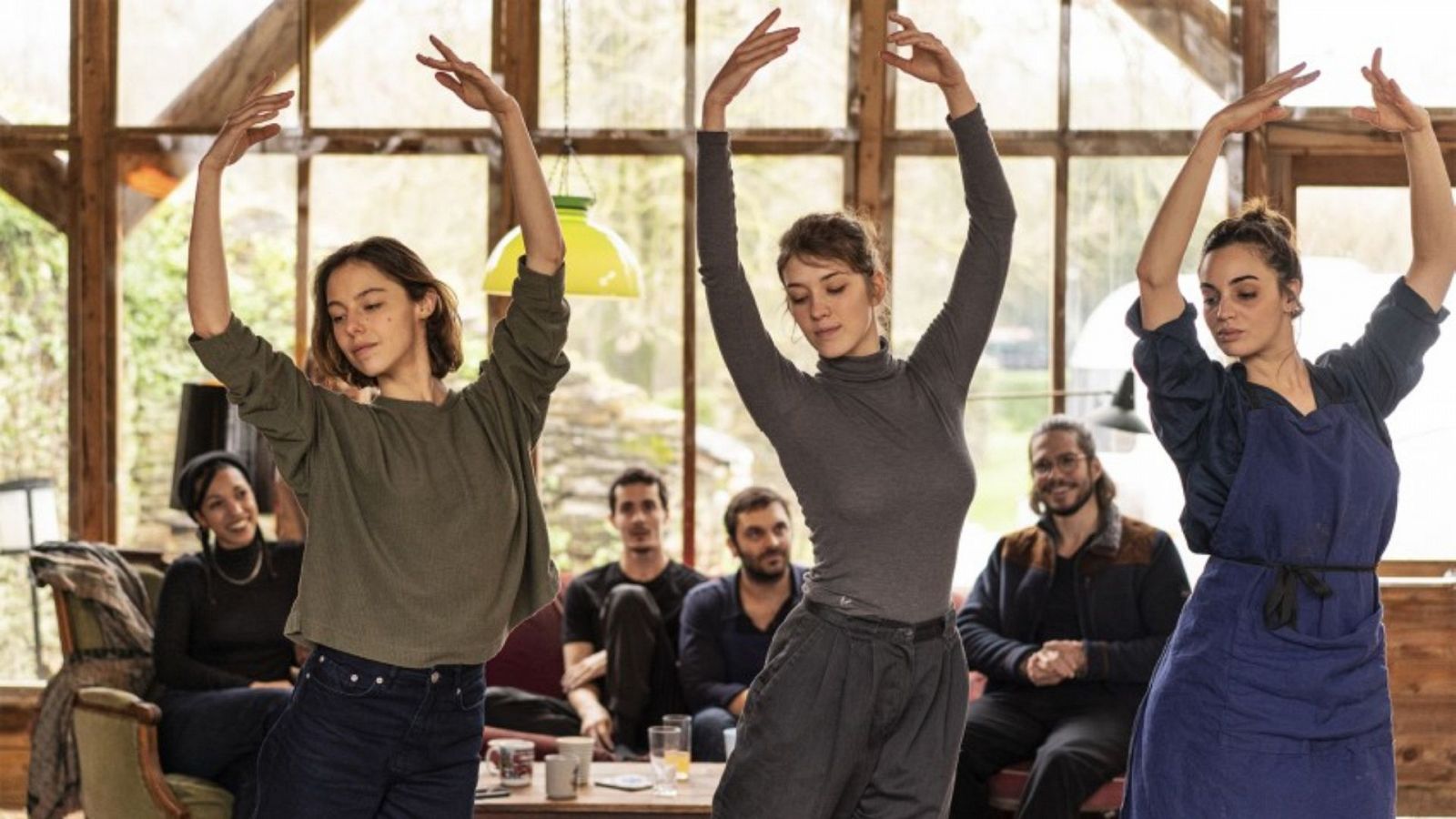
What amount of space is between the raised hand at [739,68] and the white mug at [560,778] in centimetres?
210

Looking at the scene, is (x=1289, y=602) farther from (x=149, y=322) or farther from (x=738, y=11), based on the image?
(x=149, y=322)

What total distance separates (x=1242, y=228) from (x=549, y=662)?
3.62 m

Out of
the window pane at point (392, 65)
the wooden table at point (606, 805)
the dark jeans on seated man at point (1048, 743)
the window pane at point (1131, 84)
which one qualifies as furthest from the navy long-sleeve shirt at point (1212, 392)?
the window pane at point (392, 65)

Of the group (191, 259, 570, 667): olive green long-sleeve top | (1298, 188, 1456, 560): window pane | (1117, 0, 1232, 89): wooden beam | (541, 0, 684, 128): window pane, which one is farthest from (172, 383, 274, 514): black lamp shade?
(191, 259, 570, 667): olive green long-sleeve top

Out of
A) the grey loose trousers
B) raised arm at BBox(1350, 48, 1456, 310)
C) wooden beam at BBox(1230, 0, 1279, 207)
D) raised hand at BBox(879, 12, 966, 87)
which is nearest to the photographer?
the grey loose trousers

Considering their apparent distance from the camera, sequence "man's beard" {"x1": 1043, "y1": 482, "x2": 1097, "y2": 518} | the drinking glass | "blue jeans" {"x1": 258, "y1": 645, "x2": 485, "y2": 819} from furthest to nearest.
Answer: "man's beard" {"x1": 1043, "y1": 482, "x2": 1097, "y2": 518} → the drinking glass → "blue jeans" {"x1": 258, "y1": 645, "x2": 485, "y2": 819}

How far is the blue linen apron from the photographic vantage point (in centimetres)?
271

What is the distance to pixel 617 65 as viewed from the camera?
6.59 meters

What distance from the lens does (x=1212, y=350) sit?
6285 mm

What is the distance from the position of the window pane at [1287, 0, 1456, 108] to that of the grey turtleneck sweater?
13.6 feet

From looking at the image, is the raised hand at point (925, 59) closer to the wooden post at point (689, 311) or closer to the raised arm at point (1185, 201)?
the raised arm at point (1185, 201)

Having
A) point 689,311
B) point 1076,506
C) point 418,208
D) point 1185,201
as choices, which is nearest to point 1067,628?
point 1076,506

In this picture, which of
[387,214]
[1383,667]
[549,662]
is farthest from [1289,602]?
[387,214]

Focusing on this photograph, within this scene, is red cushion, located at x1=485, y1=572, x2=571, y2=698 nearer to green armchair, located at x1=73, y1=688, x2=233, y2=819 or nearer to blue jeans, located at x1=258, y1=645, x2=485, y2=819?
green armchair, located at x1=73, y1=688, x2=233, y2=819
